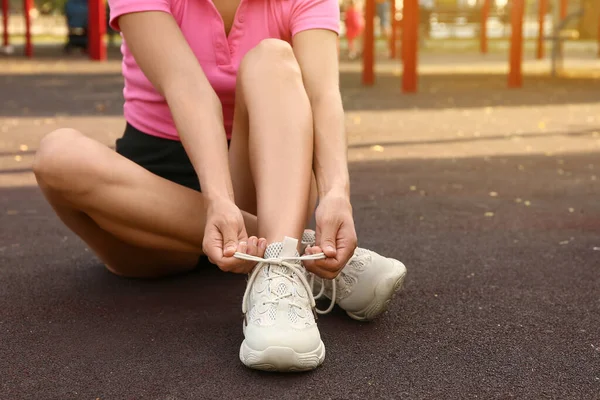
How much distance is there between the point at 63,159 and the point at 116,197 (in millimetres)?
132

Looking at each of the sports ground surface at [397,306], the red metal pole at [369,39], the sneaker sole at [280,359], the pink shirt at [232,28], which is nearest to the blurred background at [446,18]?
the red metal pole at [369,39]

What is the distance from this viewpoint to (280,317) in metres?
1.59

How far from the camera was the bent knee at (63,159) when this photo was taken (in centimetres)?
180

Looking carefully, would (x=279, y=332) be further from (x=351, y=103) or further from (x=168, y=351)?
(x=351, y=103)

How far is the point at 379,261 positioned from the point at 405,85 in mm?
6347

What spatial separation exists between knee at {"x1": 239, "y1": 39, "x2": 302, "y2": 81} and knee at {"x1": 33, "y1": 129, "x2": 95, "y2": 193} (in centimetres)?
37

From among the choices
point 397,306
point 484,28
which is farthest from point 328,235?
point 484,28

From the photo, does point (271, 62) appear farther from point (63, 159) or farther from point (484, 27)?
point (484, 27)

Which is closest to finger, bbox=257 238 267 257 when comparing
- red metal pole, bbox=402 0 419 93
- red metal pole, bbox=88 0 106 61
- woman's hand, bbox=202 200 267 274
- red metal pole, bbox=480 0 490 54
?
woman's hand, bbox=202 200 267 274

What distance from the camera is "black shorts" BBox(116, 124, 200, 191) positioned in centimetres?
209

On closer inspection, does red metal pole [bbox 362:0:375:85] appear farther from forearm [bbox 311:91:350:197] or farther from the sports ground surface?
forearm [bbox 311:91:350:197]

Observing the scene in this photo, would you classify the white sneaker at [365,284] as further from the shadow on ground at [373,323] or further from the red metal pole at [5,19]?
the red metal pole at [5,19]

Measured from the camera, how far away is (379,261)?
6.18ft

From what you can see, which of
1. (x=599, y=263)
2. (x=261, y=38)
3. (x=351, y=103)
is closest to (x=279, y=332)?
(x=261, y=38)
